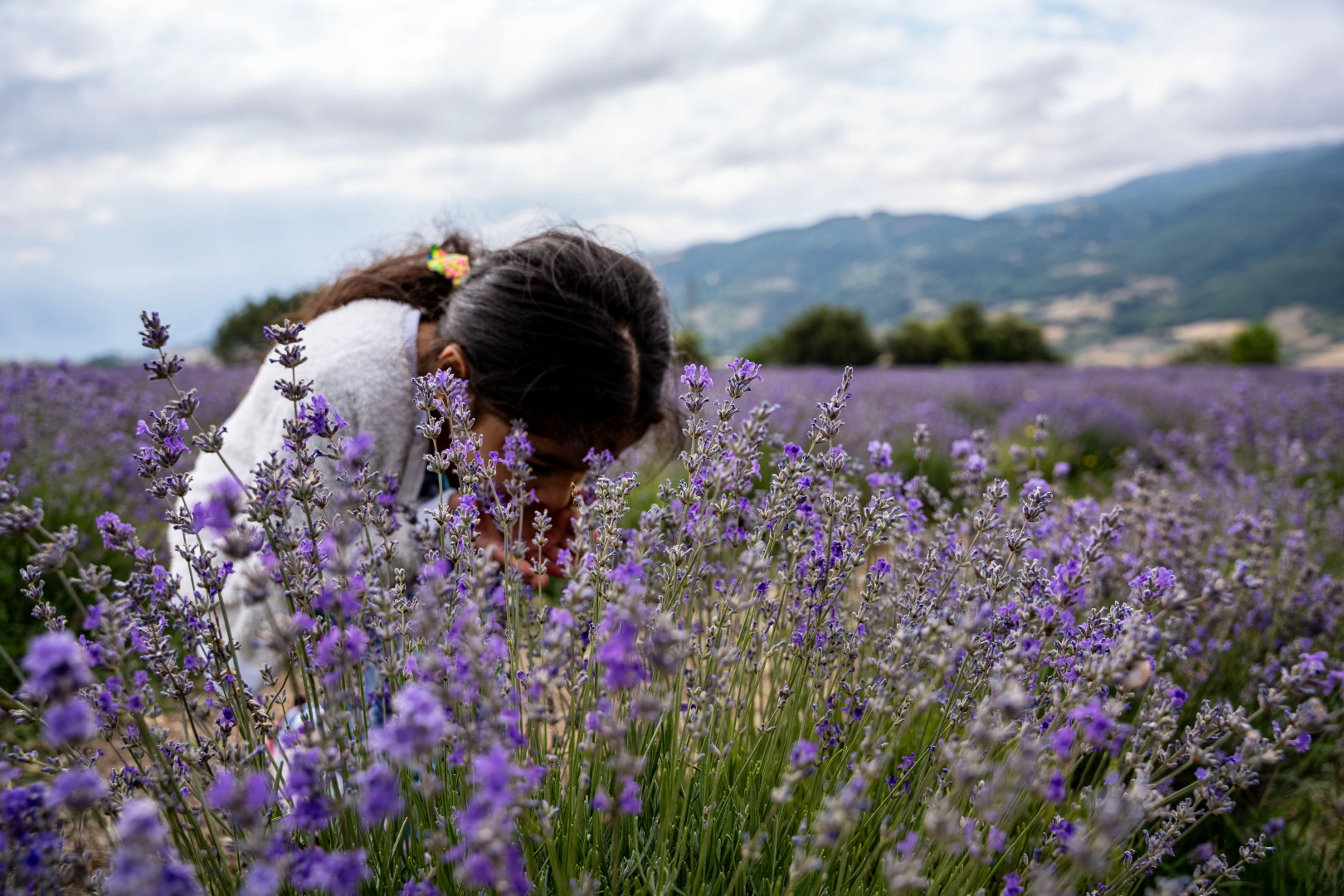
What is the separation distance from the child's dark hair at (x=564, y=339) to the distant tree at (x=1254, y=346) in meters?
60.2

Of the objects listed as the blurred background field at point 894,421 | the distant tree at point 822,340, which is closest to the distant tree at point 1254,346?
the distant tree at point 822,340

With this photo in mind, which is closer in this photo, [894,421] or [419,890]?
[419,890]

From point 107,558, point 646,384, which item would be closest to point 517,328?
point 646,384

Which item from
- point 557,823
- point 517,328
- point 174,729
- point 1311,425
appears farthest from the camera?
point 1311,425

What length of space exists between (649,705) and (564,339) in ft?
6.08

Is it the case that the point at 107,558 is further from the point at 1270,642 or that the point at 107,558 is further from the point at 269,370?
the point at 1270,642

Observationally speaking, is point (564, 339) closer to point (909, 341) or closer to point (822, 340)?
point (822, 340)

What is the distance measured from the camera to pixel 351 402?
2.70 metres

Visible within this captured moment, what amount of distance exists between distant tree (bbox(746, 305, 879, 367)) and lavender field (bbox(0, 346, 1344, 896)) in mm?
39820

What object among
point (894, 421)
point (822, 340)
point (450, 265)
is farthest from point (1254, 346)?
point (450, 265)

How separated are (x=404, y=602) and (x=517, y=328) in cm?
133

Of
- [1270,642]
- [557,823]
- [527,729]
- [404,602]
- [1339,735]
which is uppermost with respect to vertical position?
[404,602]

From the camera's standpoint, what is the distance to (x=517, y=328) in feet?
8.31

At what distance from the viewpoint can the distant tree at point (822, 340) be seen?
41.9m
